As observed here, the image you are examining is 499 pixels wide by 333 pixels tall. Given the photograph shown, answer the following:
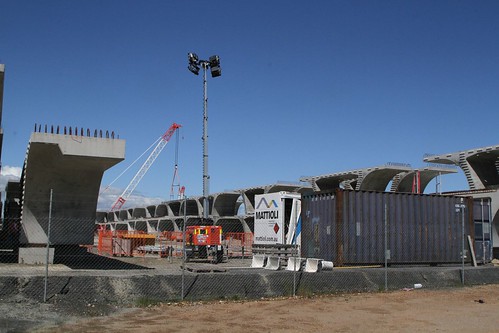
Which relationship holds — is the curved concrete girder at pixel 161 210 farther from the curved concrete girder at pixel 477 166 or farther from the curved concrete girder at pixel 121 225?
the curved concrete girder at pixel 477 166

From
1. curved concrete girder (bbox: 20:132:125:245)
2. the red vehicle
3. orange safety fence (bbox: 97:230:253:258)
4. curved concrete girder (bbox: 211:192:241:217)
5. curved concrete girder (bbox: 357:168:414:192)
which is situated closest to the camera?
curved concrete girder (bbox: 20:132:125:245)

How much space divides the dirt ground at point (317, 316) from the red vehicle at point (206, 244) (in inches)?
572

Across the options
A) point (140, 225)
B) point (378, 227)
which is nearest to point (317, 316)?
point (378, 227)

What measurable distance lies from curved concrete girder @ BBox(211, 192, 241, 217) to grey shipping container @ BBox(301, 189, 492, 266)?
89.8 metres

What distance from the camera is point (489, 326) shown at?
9.96m

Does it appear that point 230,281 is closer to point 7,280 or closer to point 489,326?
point 7,280

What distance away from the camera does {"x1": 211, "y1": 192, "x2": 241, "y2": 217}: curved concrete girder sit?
11138cm

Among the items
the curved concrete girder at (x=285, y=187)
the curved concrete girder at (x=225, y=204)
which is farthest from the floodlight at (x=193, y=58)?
the curved concrete girder at (x=225, y=204)

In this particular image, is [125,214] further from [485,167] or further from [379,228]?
[379,228]

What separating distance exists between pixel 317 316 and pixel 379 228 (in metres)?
8.49

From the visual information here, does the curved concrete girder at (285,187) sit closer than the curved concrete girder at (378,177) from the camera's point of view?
No

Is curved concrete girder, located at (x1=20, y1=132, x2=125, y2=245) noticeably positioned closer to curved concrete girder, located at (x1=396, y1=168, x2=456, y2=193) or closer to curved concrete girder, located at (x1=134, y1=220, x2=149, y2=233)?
curved concrete girder, located at (x1=396, y1=168, x2=456, y2=193)

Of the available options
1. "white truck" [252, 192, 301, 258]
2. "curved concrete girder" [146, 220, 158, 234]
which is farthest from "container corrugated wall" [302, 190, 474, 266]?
"curved concrete girder" [146, 220, 158, 234]

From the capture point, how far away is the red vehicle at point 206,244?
2800 cm
